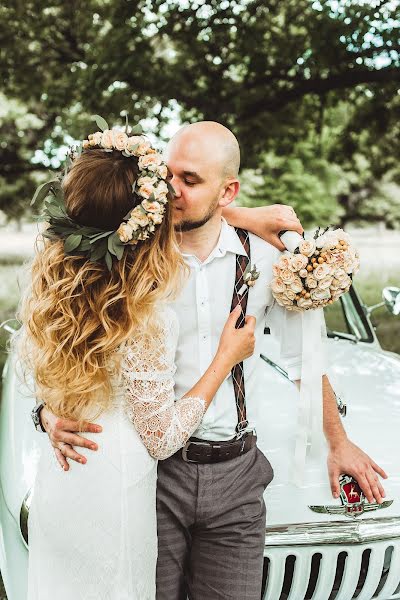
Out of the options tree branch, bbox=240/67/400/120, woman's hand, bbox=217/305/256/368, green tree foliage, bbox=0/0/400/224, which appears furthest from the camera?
tree branch, bbox=240/67/400/120

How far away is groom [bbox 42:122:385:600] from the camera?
2.01 metres

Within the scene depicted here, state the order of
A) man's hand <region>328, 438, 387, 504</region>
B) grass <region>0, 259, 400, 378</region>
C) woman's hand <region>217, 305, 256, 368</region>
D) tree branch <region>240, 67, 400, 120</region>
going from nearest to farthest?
woman's hand <region>217, 305, 256, 368</region>
man's hand <region>328, 438, 387, 504</region>
tree branch <region>240, 67, 400, 120</region>
grass <region>0, 259, 400, 378</region>

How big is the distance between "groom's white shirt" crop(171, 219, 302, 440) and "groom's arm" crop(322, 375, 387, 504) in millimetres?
319

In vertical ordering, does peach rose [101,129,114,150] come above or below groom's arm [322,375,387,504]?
above

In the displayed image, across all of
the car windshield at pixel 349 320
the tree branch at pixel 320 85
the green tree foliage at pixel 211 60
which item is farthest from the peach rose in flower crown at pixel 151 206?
the tree branch at pixel 320 85

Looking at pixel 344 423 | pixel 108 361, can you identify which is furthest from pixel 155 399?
pixel 344 423

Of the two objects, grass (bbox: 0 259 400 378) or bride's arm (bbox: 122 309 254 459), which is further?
grass (bbox: 0 259 400 378)

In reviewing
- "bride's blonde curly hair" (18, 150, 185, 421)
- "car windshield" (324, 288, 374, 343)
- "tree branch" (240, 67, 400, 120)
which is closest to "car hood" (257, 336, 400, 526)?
"car windshield" (324, 288, 374, 343)

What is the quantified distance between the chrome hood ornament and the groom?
30 centimetres

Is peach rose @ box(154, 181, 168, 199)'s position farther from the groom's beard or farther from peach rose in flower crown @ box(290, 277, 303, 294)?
peach rose in flower crown @ box(290, 277, 303, 294)

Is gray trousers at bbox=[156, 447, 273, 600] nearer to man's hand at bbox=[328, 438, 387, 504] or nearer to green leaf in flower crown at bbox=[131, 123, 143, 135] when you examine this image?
man's hand at bbox=[328, 438, 387, 504]

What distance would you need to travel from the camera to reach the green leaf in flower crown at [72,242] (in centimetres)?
176

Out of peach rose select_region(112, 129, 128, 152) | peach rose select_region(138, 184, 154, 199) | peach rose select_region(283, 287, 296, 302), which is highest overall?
peach rose select_region(112, 129, 128, 152)

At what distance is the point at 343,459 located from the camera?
2.36 m
